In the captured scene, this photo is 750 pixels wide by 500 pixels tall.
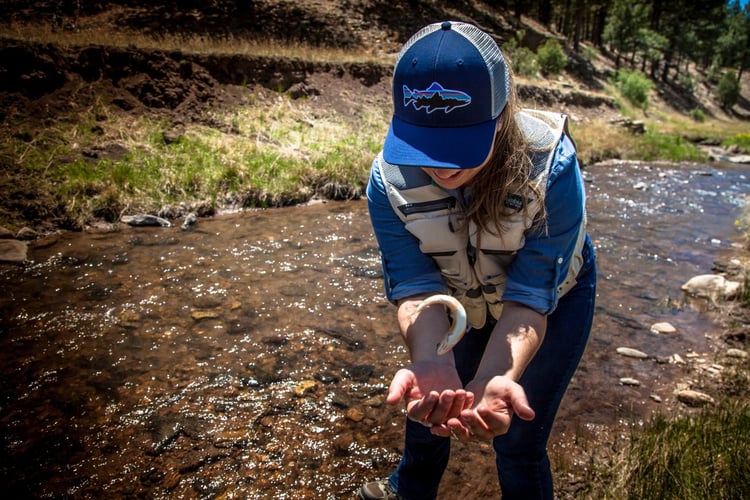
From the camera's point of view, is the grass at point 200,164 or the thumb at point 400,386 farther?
the grass at point 200,164

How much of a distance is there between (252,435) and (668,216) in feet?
30.2

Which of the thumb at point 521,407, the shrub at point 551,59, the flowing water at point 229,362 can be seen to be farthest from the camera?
the shrub at point 551,59

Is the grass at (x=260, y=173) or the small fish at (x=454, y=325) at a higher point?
the small fish at (x=454, y=325)

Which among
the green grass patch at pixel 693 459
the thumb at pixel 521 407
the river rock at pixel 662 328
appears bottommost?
the river rock at pixel 662 328

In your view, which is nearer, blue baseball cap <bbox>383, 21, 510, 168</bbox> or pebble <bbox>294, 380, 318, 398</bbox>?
blue baseball cap <bbox>383, 21, 510, 168</bbox>

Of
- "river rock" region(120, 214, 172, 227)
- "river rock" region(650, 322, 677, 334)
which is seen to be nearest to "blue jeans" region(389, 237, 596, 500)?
"river rock" region(650, 322, 677, 334)

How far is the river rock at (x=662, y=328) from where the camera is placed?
4.39 metres

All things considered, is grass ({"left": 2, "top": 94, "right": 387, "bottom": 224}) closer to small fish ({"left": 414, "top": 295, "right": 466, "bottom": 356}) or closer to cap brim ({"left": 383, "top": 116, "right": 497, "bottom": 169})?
cap brim ({"left": 383, "top": 116, "right": 497, "bottom": 169})

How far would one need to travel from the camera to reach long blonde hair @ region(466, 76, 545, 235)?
1.50 m

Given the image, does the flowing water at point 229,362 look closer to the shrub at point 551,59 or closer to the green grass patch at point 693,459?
the green grass patch at point 693,459

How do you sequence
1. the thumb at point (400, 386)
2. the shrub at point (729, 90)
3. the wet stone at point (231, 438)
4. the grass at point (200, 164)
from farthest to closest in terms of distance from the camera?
the shrub at point (729, 90), the grass at point (200, 164), the wet stone at point (231, 438), the thumb at point (400, 386)

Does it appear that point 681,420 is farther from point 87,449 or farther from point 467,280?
point 87,449

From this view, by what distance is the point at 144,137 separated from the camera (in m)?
Result: 8.63

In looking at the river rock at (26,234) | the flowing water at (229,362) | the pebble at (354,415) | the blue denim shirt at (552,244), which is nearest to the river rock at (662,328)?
the flowing water at (229,362)
